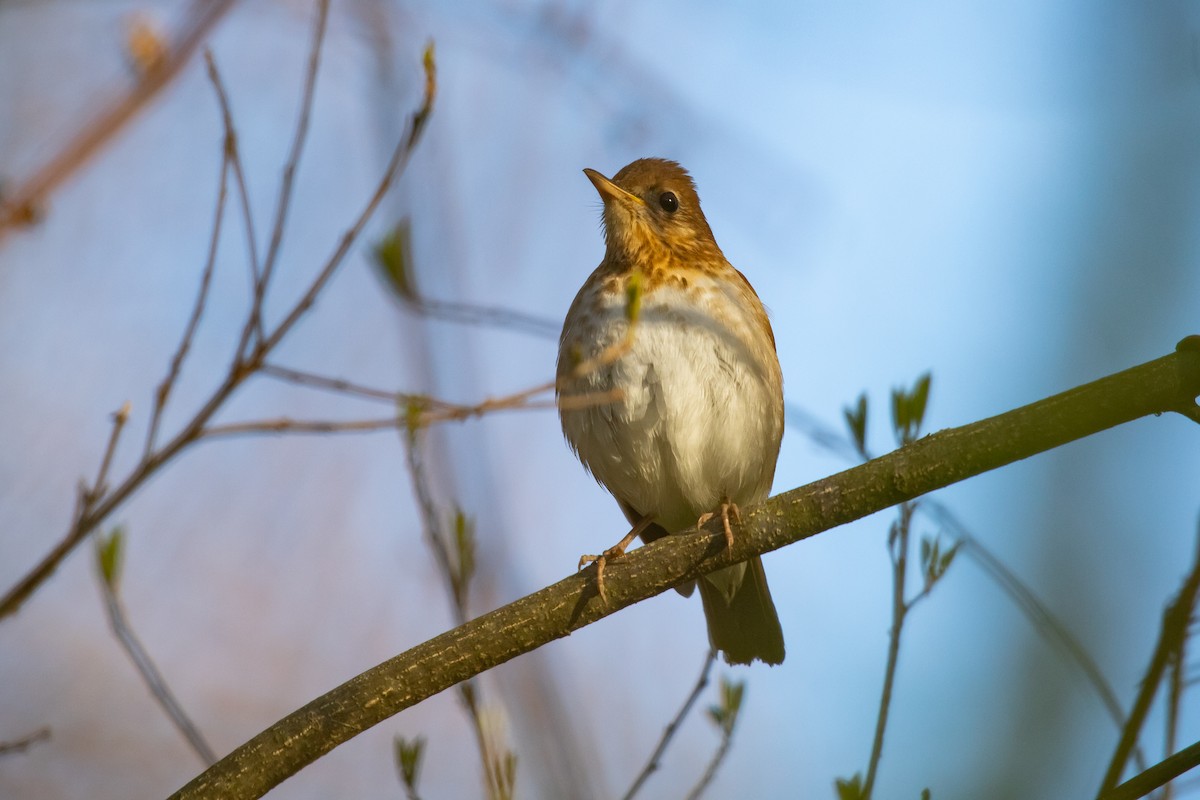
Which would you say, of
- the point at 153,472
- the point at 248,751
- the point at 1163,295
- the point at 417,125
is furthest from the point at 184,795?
the point at 1163,295

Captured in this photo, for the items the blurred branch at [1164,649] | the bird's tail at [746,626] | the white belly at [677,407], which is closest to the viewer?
the blurred branch at [1164,649]

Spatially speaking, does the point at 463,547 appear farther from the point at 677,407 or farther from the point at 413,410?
the point at 677,407

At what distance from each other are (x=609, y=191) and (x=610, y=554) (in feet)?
6.60

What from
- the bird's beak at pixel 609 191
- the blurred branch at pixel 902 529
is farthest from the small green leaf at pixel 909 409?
the bird's beak at pixel 609 191

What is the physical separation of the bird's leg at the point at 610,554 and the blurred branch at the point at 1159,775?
1.57m

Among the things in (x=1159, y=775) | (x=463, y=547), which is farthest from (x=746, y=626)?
(x=1159, y=775)


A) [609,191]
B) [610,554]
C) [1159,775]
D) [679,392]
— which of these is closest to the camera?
[1159,775]

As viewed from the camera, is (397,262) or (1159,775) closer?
(1159,775)

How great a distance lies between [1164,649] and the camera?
257 cm

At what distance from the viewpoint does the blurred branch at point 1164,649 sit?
252 cm

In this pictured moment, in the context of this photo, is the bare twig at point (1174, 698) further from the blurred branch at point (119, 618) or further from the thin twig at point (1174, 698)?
the blurred branch at point (119, 618)

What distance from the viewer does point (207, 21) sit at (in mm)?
3408

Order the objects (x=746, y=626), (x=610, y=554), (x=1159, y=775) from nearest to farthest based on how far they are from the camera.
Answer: (x=1159, y=775) → (x=610, y=554) → (x=746, y=626)

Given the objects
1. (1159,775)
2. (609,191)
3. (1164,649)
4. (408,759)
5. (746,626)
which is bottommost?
(1159,775)
